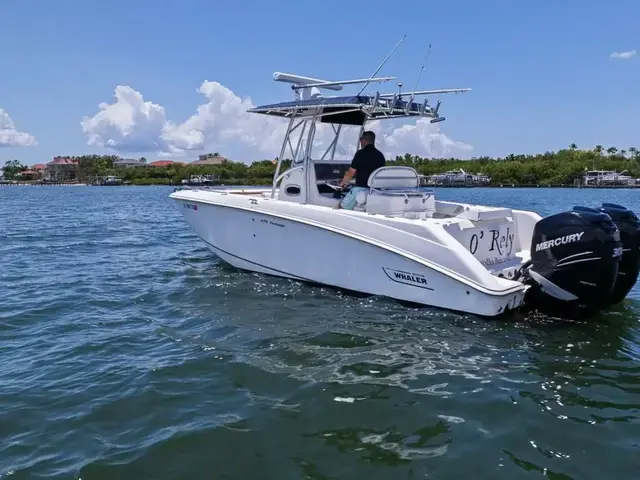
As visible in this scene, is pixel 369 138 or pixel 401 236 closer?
pixel 401 236

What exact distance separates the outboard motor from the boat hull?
1.12 meters

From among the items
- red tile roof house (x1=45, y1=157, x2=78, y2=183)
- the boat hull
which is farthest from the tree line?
the boat hull

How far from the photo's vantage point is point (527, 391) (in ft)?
14.6

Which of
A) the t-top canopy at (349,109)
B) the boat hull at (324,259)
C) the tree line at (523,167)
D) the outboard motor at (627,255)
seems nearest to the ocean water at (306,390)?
the boat hull at (324,259)

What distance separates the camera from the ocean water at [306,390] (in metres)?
3.50

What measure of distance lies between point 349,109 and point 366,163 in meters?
0.85

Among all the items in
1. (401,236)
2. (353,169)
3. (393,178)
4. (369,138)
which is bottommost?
(401,236)

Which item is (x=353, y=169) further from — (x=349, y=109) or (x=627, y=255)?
(x=627, y=255)

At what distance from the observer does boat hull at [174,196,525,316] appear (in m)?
6.29

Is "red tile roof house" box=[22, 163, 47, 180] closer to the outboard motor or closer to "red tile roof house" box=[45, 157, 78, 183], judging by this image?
"red tile roof house" box=[45, 157, 78, 183]

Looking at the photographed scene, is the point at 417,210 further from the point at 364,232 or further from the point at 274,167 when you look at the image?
the point at 274,167

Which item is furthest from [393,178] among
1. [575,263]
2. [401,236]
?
[575,263]

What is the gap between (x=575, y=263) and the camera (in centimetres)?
573

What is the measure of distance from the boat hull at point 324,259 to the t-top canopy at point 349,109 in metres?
1.76
